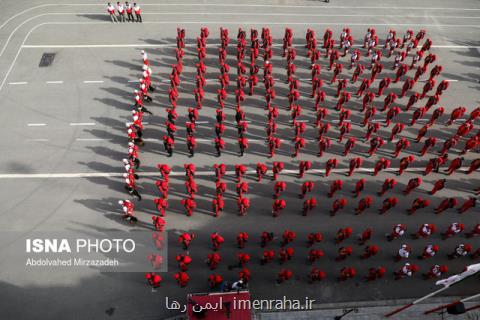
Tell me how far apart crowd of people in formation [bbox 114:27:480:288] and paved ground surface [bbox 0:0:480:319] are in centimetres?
40

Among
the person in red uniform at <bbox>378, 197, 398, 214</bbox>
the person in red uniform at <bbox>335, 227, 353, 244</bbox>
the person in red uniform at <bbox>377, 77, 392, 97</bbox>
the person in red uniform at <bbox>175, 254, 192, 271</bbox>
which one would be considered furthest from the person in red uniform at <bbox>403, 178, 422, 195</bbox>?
the person in red uniform at <bbox>175, 254, 192, 271</bbox>

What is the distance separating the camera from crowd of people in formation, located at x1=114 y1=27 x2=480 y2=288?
14.2 metres

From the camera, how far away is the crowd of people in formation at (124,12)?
23755 mm

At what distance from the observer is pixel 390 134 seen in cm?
1884

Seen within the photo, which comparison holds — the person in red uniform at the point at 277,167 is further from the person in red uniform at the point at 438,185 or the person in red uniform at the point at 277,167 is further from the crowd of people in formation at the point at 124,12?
the crowd of people in formation at the point at 124,12

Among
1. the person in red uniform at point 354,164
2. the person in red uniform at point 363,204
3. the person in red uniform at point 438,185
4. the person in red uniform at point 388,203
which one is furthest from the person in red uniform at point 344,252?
the person in red uniform at point 438,185

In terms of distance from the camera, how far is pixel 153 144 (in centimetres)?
1811

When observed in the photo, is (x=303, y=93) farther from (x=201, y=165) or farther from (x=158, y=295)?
(x=158, y=295)

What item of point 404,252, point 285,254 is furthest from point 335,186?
point 285,254

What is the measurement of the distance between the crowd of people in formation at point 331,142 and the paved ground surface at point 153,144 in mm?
404

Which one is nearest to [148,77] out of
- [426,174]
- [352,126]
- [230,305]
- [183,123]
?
[183,123]

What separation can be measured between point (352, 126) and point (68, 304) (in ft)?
49.1

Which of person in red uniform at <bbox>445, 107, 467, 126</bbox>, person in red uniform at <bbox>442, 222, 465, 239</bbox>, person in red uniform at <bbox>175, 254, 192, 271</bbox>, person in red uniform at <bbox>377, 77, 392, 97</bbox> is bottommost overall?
person in red uniform at <bbox>175, 254, 192, 271</bbox>

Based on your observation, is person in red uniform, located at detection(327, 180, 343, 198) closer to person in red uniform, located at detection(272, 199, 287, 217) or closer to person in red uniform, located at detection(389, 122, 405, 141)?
person in red uniform, located at detection(272, 199, 287, 217)
